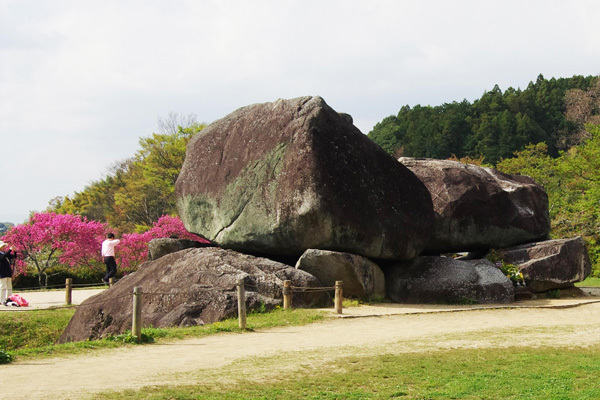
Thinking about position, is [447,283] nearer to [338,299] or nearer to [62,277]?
[338,299]

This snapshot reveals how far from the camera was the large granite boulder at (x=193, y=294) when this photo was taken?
1553cm

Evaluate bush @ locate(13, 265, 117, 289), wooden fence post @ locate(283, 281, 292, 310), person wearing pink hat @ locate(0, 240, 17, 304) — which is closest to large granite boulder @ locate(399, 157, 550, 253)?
wooden fence post @ locate(283, 281, 292, 310)

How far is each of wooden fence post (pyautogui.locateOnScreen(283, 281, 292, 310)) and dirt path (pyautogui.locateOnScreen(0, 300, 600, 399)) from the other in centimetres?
163

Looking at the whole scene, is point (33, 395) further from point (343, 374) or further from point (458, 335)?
point (458, 335)

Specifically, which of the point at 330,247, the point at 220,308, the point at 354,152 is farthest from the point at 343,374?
the point at 354,152

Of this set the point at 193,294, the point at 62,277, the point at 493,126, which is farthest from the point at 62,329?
the point at 493,126

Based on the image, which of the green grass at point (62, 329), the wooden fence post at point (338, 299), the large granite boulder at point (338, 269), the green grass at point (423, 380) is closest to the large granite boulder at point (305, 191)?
the large granite boulder at point (338, 269)

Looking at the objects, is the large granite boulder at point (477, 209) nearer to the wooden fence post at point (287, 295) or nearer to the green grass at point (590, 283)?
the green grass at point (590, 283)

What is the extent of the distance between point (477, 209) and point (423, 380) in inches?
555

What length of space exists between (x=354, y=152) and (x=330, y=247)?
307 centimetres

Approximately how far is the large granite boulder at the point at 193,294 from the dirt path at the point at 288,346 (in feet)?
6.88

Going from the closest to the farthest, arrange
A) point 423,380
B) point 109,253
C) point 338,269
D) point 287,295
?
1. point 423,380
2. point 287,295
3. point 338,269
4. point 109,253

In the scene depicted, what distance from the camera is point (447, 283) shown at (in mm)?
19031

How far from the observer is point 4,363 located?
10.2m
